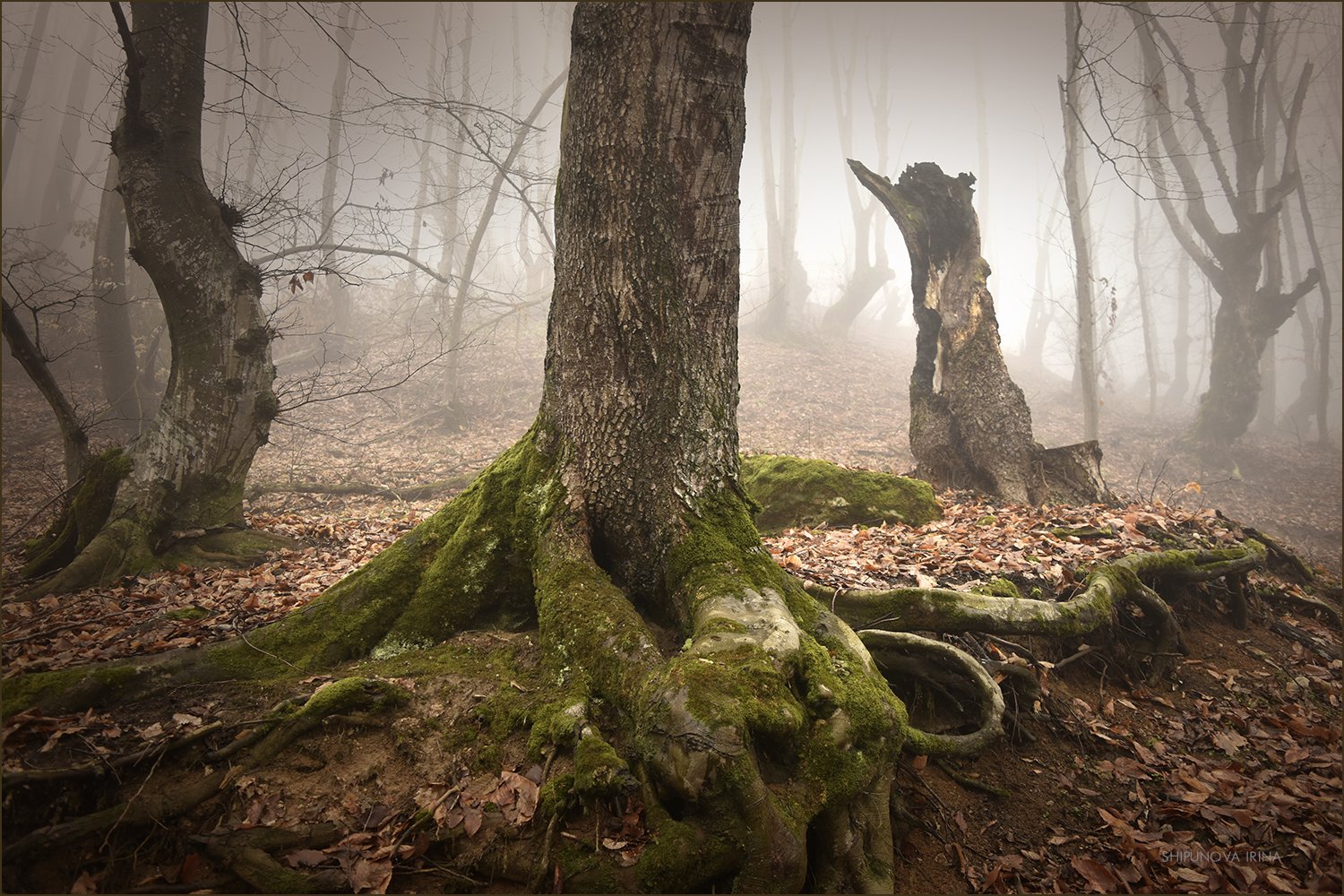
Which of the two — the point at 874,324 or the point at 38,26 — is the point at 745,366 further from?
the point at 38,26

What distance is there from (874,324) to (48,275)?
40.4 meters

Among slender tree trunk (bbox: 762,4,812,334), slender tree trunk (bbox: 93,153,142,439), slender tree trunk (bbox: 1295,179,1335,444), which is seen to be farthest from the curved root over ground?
slender tree trunk (bbox: 1295,179,1335,444)

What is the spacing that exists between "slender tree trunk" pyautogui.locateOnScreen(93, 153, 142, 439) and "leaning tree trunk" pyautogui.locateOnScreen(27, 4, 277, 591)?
8.97 meters

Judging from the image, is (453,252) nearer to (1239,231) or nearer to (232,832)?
(232,832)

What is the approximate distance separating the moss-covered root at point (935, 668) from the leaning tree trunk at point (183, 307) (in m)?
6.82

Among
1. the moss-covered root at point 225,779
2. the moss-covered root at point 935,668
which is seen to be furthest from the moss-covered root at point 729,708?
the moss-covered root at point 225,779

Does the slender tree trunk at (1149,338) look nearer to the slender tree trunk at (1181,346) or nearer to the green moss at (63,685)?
the slender tree trunk at (1181,346)

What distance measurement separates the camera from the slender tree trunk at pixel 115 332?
42.2ft

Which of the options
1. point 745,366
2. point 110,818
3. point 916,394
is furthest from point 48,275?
point 916,394

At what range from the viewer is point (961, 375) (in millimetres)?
8750

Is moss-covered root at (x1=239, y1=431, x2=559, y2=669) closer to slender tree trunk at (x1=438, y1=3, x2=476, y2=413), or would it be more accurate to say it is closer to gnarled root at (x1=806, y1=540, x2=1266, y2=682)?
gnarled root at (x1=806, y1=540, x2=1266, y2=682)

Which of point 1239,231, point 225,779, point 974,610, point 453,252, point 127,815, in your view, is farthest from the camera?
point 453,252

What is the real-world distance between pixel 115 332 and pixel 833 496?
16.1 metres

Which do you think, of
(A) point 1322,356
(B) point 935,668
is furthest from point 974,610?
(A) point 1322,356
